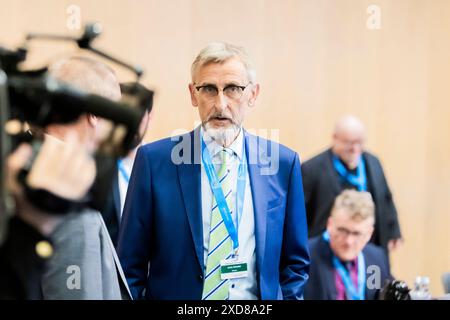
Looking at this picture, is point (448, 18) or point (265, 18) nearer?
point (265, 18)

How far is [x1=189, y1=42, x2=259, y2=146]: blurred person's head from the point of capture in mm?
2252

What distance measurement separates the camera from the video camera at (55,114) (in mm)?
998

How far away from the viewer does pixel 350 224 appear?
10.9 ft

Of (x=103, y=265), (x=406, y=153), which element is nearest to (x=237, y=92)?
(x=103, y=265)

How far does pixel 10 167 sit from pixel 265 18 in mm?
2809

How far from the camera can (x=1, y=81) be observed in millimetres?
911

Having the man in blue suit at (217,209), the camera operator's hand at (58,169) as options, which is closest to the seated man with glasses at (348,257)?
the man in blue suit at (217,209)

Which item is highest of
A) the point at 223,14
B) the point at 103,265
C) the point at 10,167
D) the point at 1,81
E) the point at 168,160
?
the point at 223,14

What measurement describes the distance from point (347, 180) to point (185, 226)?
1.60m

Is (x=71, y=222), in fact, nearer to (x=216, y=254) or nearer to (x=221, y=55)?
(x=216, y=254)

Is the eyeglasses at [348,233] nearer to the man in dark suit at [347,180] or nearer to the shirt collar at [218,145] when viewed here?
the man in dark suit at [347,180]

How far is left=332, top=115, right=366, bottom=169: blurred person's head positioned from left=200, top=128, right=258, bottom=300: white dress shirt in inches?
61.1

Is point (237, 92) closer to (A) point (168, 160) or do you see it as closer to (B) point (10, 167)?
(A) point (168, 160)

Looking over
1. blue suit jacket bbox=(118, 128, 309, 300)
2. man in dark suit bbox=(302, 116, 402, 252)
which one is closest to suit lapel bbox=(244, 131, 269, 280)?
blue suit jacket bbox=(118, 128, 309, 300)
